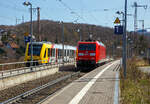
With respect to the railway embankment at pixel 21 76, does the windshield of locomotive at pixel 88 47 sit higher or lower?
higher

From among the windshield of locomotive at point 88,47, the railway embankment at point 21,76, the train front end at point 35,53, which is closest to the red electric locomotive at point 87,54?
the windshield of locomotive at point 88,47

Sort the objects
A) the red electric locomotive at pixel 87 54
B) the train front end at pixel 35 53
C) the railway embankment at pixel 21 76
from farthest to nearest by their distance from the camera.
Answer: the train front end at pixel 35 53 → the red electric locomotive at pixel 87 54 → the railway embankment at pixel 21 76

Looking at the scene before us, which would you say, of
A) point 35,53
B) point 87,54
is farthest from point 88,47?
point 35,53

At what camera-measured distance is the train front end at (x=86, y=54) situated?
2872 centimetres

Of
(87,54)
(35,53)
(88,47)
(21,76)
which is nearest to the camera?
(21,76)

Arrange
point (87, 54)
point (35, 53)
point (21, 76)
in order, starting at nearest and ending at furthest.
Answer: point (21, 76) → point (87, 54) → point (35, 53)

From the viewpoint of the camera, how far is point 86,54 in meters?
28.9

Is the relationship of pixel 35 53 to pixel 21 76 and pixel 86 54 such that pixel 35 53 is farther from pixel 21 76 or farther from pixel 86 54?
pixel 21 76

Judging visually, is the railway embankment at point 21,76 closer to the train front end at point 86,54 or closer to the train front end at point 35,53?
the train front end at point 35,53

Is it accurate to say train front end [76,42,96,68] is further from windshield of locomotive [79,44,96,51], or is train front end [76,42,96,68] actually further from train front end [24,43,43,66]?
train front end [24,43,43,66]

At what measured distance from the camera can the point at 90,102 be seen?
9.95m

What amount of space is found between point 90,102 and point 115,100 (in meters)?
1.04

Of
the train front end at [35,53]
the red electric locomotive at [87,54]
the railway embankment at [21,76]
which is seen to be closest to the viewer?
the railway embankment at [21,76]

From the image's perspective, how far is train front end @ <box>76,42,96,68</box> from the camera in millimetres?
28719
